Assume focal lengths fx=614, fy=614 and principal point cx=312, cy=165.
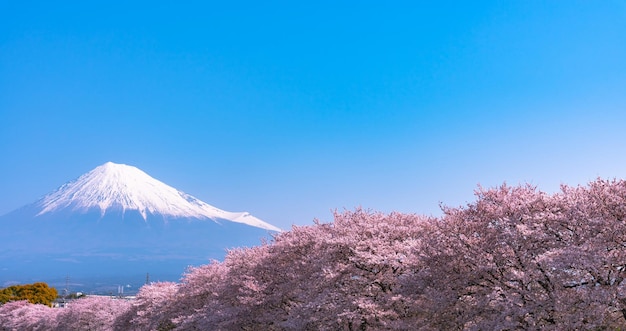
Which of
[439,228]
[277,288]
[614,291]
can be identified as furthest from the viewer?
[277,288]

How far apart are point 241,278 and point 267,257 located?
6.74 ft

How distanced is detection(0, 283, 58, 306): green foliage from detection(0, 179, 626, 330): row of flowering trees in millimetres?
63486

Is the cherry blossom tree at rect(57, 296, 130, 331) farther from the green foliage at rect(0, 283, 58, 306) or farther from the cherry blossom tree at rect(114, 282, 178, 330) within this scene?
the green foliage at rect(0, 283, 58, 306)

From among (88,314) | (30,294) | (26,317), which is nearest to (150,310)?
(88,314)

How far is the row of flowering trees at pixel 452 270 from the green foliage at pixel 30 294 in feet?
208

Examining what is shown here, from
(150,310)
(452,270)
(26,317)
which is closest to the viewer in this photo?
(452,270)

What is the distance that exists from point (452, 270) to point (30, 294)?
8304 cm

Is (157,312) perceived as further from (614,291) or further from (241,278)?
(614,291)

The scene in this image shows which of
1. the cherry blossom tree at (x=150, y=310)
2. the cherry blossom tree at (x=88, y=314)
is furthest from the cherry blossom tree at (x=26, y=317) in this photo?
the cherry blossom tree at (x=150, y=310)

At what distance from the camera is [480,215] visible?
20359 mm

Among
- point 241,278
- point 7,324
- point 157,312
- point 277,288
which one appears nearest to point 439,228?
point 277,288

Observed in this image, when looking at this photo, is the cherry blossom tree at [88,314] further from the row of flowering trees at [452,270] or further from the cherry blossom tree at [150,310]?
the row of flowering trees at [452,270]

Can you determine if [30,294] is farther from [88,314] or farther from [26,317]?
[88,314]

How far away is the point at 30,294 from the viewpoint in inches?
3472
